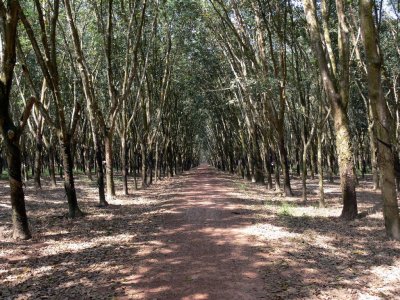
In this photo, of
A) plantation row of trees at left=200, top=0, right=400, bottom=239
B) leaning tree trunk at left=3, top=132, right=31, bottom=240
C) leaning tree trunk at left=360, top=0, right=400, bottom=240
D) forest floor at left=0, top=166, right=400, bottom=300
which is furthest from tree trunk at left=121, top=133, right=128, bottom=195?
leaning tree trunk at left=360, top=0, right=400, bottom=240

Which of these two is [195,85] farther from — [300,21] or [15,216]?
[15,216]

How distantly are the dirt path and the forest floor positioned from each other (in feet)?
0.06

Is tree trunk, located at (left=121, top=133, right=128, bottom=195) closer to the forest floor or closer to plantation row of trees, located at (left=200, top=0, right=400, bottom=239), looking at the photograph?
plantation row of trees, located at (left=200, top=0, right=400, bottom=239)

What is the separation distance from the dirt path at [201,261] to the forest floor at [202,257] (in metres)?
0.02

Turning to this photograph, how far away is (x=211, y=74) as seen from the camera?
32500 millimetres

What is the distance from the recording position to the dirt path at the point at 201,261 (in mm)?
6352

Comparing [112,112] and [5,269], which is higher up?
[112,112]

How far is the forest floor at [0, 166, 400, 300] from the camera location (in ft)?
21.3

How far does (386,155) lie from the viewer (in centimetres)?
900

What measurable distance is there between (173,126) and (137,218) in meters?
28.8

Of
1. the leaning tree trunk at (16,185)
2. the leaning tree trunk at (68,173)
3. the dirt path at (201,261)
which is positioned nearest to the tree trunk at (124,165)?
the leaning tree trunk at (68,173)

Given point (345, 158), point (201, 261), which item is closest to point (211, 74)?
point (345, 158)

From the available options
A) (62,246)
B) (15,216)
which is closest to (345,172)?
(62,246)

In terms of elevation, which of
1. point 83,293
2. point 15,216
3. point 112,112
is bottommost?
point 83,293
